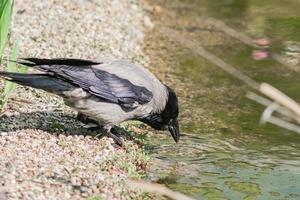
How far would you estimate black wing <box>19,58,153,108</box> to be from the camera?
506cm

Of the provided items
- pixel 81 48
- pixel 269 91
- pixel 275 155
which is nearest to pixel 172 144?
pixel 275 155

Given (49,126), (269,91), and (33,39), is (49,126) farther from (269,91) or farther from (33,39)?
(269,91)

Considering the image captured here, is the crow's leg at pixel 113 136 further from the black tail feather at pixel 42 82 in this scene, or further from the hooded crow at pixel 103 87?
the black tail feather at pixel 42 82

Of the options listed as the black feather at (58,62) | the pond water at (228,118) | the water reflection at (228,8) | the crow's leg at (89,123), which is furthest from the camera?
the water reflection at (228,8)

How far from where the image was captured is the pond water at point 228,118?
17.3 ft

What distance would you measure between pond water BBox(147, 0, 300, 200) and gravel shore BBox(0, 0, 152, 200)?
405 mm

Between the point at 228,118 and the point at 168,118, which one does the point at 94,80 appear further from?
the point at 228,118

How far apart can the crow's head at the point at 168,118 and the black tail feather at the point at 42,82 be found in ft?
2.86

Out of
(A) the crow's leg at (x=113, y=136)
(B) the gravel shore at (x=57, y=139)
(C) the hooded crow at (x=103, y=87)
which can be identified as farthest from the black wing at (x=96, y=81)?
(B) the gravel shore at (x=57, y=139)

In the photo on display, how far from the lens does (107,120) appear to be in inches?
209

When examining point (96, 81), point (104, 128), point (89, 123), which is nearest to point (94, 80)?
point (96, 81)

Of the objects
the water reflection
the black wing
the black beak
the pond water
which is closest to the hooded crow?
the black wing

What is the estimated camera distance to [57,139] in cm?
527

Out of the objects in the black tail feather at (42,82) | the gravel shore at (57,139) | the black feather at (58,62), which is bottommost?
the gravel shore at (57,139)
